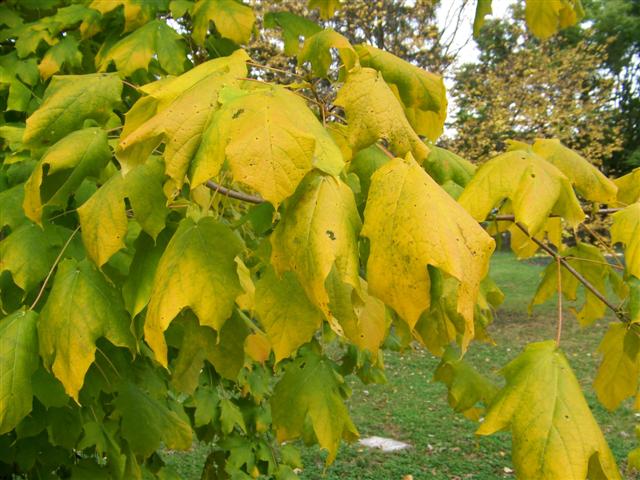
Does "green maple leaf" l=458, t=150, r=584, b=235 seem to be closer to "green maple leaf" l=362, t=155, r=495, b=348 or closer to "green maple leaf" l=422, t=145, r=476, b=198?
"green maple leaf" l=422, t=145, r=476, b=198

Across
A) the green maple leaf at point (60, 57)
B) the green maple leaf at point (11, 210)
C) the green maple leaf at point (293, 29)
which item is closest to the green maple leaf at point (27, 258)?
the green maple leaf at point (11, 210)

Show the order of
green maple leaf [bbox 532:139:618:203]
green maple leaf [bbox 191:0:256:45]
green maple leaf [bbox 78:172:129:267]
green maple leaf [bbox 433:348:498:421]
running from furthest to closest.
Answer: green maple leaf [bbox 191:0:256:45], green maple leaf [bbox 433:348:498:421], green maple leaf [bbox 532:139:618:203], green maple leaf [bbox 78:172:129:267]

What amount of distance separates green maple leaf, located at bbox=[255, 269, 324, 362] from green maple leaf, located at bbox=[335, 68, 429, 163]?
0.26m

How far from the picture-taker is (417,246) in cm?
84

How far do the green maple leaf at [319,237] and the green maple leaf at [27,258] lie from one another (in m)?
0.95

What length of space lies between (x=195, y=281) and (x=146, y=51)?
154 cm

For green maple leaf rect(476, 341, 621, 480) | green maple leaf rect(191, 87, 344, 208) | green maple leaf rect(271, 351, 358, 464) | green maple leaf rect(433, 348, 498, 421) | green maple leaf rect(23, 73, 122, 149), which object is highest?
green maple leaf rect(191, 87, 344, 208)

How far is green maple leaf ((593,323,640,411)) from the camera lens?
5.37 ft

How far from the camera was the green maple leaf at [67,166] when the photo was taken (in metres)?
1.28

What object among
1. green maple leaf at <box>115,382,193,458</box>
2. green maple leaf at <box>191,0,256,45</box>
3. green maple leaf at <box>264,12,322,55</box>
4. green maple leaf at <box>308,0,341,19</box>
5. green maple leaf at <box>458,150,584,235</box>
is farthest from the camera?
green maple leaf at <box>308,0,341,19</box>

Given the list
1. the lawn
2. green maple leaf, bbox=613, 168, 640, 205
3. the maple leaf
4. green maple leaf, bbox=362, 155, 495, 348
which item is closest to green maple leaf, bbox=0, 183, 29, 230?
green maple leaf, bbox=362, 155, 495, 348

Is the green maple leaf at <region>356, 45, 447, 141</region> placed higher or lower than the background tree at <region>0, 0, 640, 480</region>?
higher

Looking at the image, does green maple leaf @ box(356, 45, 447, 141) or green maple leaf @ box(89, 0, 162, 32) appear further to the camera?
green maple leaf @ box(89, 0, 162, 32)

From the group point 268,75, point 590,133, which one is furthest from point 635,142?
point 268,75
